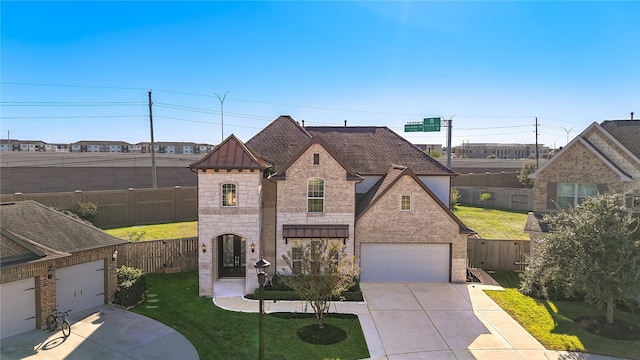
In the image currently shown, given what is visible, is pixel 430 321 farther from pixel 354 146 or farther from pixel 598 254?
pixel 354 146

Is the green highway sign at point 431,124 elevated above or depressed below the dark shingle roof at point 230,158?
above

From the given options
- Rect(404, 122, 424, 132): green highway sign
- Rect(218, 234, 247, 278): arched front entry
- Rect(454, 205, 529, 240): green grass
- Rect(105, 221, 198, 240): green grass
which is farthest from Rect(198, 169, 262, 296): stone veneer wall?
Rect(404, 122, 424, 132): green highway sign

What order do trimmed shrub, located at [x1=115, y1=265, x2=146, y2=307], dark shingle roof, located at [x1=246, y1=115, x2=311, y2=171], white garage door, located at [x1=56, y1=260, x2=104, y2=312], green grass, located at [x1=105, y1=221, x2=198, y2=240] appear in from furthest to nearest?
1. green grass, located at [x1=105, y1=221, x2=198, y2=240]
2. dark shingle roof, located at [x1=246, y1=115, x2=311, y2=171]
3. trimmed shrub, located at [x1=115, y1=265, x2=146, y2=307]
4. white garage door, located at [x1=56, y1=260, x2=104, y2=312]

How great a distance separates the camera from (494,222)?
3597 cm

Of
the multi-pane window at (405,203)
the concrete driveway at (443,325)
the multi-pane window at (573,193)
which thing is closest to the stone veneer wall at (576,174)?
the multi-pane window at (573,193)

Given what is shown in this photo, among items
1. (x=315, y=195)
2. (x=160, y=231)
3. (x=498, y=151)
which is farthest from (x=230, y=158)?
(x=498, y=151)

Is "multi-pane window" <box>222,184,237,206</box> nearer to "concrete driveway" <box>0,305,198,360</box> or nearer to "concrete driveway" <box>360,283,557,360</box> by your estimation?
"concrete driveway" <box>0,305,198,360</box>

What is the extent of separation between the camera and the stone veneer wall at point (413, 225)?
21.8 metres

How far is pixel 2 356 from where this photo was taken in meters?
13.0

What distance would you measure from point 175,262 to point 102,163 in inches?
1237

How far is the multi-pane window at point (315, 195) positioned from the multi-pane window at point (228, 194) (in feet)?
13.3

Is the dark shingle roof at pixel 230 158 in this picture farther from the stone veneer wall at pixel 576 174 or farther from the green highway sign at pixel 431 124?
the green highway sign at pixel 431 124

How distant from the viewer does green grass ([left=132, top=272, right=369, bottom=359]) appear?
13.8 meters

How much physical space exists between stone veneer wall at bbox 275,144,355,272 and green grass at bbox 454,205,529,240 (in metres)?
14.5
